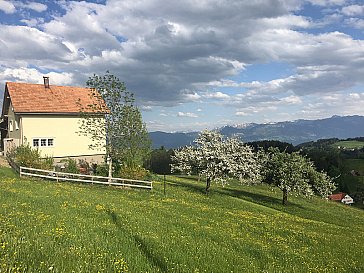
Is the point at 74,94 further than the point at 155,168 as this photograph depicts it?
No

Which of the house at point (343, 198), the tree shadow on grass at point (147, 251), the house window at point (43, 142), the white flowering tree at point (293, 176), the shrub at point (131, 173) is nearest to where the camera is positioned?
the tree shadow on grass at point (147, 251)

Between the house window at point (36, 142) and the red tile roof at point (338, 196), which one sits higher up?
the house window at point (36, 142)

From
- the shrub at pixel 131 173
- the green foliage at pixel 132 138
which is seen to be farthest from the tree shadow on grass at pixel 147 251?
the green foliage at pixel 132 138

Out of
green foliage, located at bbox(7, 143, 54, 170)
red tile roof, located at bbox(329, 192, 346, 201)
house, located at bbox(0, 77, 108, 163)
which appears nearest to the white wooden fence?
green foliage, located at bbox(7, 143, 54, 170)

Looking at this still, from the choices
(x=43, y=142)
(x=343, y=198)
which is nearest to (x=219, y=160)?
(x=43, y=142)

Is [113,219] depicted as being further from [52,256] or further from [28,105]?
[28,105]

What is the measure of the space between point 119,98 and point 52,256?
26.7 m

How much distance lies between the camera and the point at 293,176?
36375mm

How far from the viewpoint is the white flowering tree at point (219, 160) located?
35.2 metres

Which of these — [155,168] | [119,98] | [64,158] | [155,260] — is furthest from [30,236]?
[155,168]

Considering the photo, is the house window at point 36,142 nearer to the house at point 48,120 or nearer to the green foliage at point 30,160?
the house at point 48,120

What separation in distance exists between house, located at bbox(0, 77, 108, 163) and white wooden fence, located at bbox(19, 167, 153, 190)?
11.3 meters

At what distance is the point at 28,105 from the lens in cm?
4138

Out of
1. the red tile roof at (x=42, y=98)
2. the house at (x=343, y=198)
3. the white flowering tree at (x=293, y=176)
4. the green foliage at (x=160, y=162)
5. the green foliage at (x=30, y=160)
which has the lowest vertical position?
the house at (x=343, y=198)
